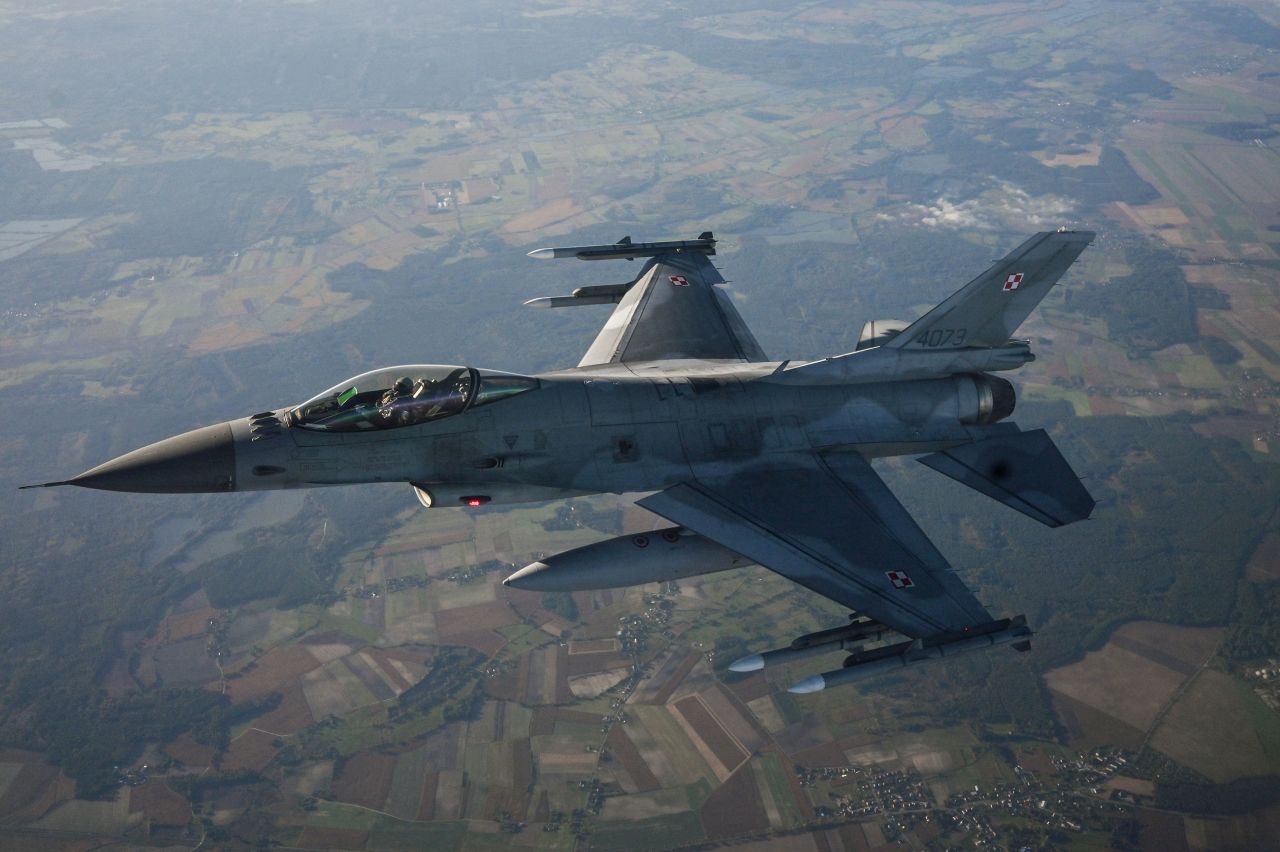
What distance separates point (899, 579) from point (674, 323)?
10.8 meters

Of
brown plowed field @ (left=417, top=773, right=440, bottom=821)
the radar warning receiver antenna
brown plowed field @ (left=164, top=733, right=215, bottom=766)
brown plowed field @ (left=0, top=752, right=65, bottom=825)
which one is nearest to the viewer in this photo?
the radar warning receiver antenna

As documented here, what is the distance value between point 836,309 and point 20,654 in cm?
8077

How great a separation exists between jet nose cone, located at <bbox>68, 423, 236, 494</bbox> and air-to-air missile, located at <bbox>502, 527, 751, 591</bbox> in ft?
21.0

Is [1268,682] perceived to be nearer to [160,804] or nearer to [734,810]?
[734,810]

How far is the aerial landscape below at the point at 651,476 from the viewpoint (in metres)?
20.8

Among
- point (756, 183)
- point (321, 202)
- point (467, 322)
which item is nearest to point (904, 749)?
point (467, 322)

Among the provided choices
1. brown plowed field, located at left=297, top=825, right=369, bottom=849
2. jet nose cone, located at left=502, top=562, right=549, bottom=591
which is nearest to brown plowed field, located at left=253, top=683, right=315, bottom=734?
brown plowed field, located at left=297, top=825, right=369, bottom=849

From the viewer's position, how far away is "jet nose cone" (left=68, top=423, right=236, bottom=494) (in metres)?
17.9

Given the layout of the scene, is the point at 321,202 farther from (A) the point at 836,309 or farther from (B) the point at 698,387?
(B) the point at 698,387

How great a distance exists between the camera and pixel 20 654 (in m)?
61.8

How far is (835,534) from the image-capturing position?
19969 millimetres

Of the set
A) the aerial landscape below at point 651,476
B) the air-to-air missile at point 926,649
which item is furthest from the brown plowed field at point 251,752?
the air-to-air missile at point 926,649

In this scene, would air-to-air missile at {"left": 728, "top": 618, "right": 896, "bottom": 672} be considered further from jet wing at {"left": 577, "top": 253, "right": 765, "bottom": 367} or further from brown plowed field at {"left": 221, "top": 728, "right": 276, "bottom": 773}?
brown plowed field at {"left": 221, "top": 728, "right": 276, "bottom": 773}

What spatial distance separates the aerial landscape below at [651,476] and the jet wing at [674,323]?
0.16 metres
